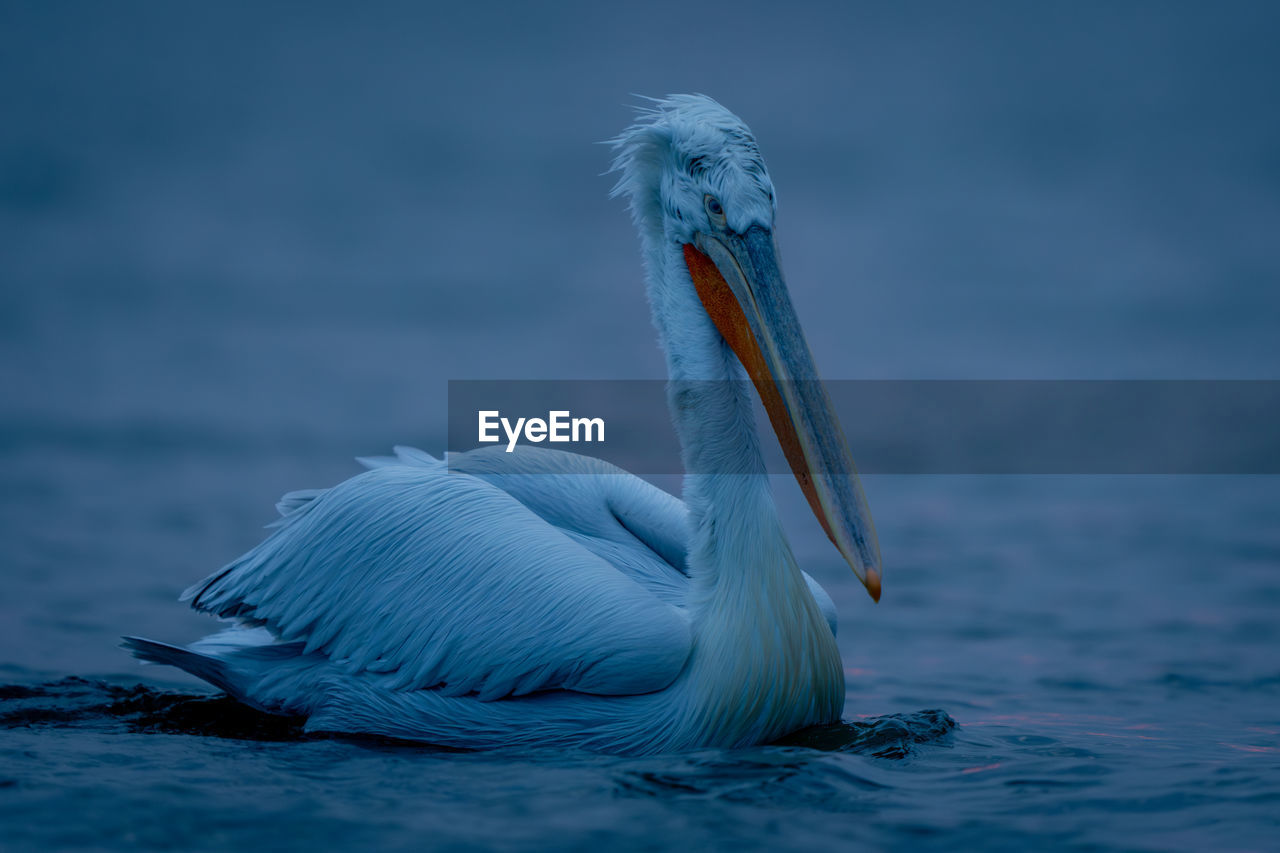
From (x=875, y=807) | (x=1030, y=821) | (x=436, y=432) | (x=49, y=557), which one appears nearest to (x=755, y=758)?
(x=875, y=807)

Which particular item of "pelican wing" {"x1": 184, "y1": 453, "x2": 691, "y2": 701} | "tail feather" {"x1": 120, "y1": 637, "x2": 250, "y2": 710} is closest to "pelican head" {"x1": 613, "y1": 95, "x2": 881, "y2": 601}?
"pelican wing" {"x1": 184, "y1": 453, "x2": 691, "y2": 701}

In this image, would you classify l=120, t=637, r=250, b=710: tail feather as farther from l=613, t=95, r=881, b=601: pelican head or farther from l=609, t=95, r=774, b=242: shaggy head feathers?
l=609, t=95, r=774, b=242: shaggy head feathers

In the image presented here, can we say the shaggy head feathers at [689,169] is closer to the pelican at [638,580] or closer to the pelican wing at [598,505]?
the pelican at [638,580]

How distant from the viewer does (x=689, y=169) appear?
366 cm

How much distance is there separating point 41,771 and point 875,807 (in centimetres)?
213

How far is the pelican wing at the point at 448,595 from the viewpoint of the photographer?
342 cm

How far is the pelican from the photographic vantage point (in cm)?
343

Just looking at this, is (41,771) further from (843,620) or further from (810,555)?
(810,555)

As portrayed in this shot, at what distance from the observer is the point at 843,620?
19.1 feet

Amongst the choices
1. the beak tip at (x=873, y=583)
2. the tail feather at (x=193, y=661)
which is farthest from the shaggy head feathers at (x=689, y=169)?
the tail feather at (x=193, y=661)

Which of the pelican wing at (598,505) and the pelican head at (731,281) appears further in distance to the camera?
the pelican wing at (598,505)

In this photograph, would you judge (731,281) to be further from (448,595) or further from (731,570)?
(448,595)

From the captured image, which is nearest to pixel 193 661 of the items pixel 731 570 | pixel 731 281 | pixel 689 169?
pixel 731 570

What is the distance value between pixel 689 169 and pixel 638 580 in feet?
4.14
